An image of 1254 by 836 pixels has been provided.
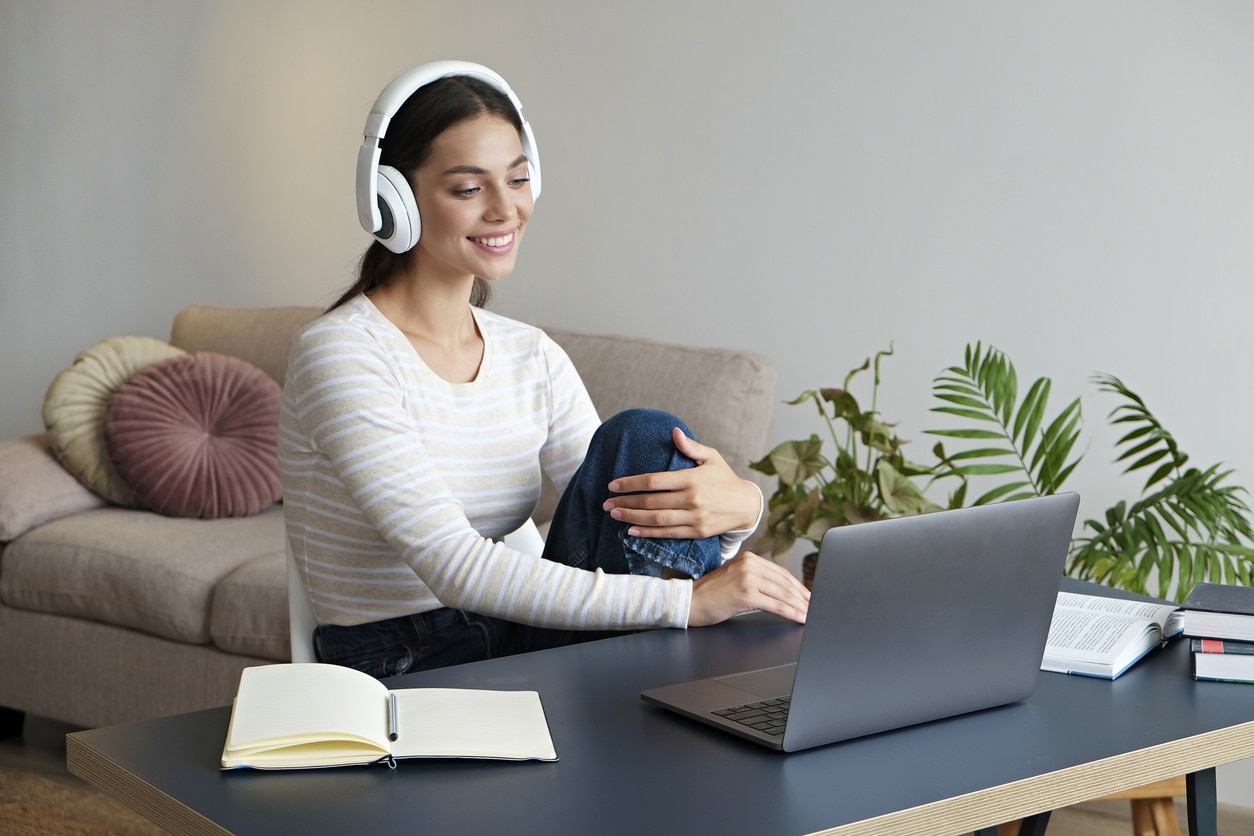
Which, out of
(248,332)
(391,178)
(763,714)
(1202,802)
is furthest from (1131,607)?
(248,332)

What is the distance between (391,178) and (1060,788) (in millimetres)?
1016

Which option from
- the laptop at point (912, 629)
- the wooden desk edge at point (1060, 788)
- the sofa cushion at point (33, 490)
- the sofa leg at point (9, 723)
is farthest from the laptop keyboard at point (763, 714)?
the sofa leg at point (9, 723)

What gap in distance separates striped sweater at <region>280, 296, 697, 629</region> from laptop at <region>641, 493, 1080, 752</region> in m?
0.31

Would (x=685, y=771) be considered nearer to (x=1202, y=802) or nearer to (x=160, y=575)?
(x=1202, y=802)

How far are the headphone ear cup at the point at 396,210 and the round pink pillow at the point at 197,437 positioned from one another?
58.2 inches

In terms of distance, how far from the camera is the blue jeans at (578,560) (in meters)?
1.42

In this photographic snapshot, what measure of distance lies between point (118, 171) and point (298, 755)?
3.65m

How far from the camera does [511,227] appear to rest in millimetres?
1570

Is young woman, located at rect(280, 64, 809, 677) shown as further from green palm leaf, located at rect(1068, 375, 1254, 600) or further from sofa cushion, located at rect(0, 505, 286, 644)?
sofa cushion, located at rect(0, 505, 286, 644)

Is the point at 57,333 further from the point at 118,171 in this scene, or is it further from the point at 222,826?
the point at 222,826

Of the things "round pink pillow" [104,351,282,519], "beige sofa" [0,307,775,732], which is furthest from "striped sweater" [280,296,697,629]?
"round pink pillow" [104,351,282,519]

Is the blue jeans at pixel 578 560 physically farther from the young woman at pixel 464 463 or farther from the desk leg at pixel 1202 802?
the desk leg at pixel 1202 802

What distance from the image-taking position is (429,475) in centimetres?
140

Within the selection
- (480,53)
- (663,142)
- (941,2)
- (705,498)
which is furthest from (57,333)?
(705,498)
